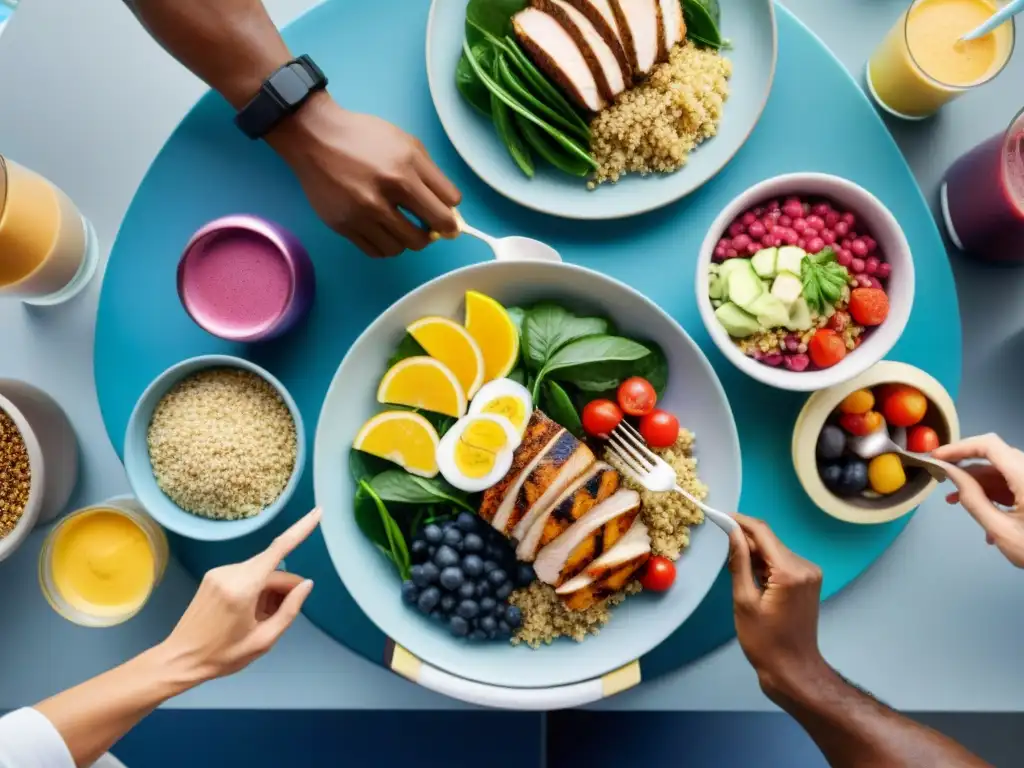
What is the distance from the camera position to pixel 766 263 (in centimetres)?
115

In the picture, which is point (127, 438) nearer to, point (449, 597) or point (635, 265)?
point (449, 597)

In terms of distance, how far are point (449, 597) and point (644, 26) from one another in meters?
0.84

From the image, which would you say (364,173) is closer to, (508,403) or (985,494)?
(508,403)

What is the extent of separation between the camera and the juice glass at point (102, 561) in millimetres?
1217

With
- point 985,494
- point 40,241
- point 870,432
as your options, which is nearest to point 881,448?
point 870,432

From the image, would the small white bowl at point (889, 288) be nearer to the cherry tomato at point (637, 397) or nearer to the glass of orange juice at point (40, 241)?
the cherry tomato at point (637, 397)

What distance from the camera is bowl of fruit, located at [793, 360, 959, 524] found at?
1.18 m

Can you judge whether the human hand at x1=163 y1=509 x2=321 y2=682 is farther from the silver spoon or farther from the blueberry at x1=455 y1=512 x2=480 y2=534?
the silver spoon

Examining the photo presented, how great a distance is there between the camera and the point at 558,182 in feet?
4.05

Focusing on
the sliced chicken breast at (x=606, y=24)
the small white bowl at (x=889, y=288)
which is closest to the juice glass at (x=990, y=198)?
the small white bowl at (x=889, y=288)

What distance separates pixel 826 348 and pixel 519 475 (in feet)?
1.48

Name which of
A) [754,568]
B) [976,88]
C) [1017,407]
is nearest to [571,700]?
[754,568]

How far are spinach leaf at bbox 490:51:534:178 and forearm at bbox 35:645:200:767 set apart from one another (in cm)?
80

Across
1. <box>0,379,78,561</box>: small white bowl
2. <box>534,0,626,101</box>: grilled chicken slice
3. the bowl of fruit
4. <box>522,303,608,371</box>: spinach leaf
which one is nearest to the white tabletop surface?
<box>0,379,78,561</box>: small white bowl
